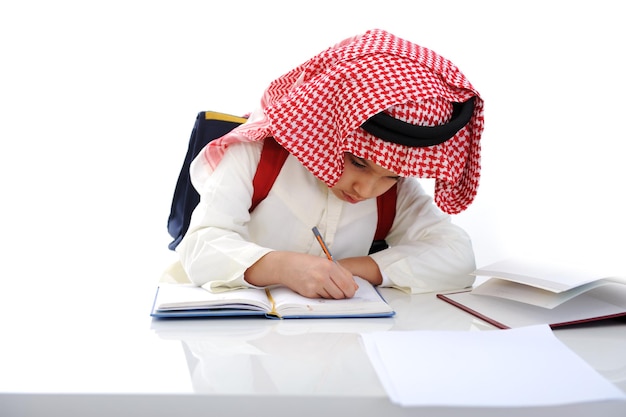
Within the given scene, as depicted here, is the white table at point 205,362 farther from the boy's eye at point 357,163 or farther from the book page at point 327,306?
the boy's eye at point 357,163

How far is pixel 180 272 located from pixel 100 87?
4.08 feet

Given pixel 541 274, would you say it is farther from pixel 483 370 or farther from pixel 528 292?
pixel 483 370

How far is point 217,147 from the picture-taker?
1.42 metres

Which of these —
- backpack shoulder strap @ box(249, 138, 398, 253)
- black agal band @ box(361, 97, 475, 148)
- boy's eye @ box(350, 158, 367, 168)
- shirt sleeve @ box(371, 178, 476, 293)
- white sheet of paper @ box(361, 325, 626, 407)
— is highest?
black agal band @ box(361, 97, 475, 148)

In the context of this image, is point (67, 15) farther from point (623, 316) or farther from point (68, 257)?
point (623, 316)

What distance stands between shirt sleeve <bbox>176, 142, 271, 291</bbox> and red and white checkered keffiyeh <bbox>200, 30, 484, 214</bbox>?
7cm

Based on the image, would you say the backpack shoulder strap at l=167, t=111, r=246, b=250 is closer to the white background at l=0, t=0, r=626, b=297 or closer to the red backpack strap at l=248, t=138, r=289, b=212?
the red backpack strap at l=248, t=138, r=289, b=212

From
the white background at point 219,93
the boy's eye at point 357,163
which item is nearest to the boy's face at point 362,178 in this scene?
the boy's eye at point 357,163

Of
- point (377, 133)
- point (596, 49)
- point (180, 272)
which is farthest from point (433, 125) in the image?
point (596, 49)

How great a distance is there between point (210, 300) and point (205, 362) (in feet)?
0.77

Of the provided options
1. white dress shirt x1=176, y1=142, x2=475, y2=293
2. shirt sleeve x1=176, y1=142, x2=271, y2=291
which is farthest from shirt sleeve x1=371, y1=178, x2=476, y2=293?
shirt sleeve x1=176, y1=142, x2=271, y2=291

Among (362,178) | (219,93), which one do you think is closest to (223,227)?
(362,178)

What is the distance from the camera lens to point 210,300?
3.54 feet

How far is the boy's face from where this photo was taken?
1313 mm
